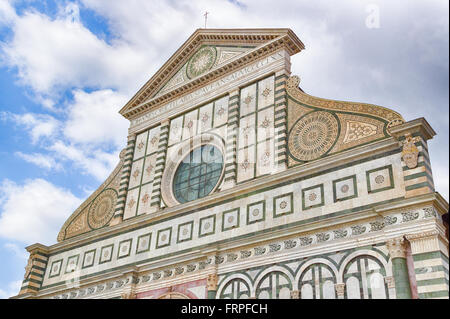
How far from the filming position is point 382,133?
1198 cm

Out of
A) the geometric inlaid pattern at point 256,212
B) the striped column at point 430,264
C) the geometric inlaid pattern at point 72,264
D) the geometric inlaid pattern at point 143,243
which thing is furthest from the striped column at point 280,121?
the geometric inlaid pattern at point 72,264

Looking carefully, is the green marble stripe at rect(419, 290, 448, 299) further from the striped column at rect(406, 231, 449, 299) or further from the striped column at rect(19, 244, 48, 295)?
the striped column at rect(19, 244, 48, 295)

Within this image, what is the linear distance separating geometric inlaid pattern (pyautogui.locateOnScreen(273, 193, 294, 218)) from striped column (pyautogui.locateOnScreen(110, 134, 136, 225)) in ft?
20.0

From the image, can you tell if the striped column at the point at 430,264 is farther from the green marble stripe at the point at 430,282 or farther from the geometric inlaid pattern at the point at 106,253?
the geometric inlaid pattern at the point at 106,253

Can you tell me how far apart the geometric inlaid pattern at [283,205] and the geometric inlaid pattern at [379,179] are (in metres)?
1.96

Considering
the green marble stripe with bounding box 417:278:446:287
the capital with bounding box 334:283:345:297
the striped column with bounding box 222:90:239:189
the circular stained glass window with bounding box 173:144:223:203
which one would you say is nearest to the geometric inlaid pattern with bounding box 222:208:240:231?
the striped column with bounding box 222:90:239:189

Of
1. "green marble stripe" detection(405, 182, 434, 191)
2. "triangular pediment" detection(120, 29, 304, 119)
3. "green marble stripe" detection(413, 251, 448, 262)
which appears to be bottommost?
"green marble stripe" detection(413, 251, 448, 262)

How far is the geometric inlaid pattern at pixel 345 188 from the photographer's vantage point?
11664mm

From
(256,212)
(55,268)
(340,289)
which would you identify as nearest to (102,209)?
(55,268)

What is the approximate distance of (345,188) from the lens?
1181 cm

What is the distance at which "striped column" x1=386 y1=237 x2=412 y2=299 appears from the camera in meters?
9.98
